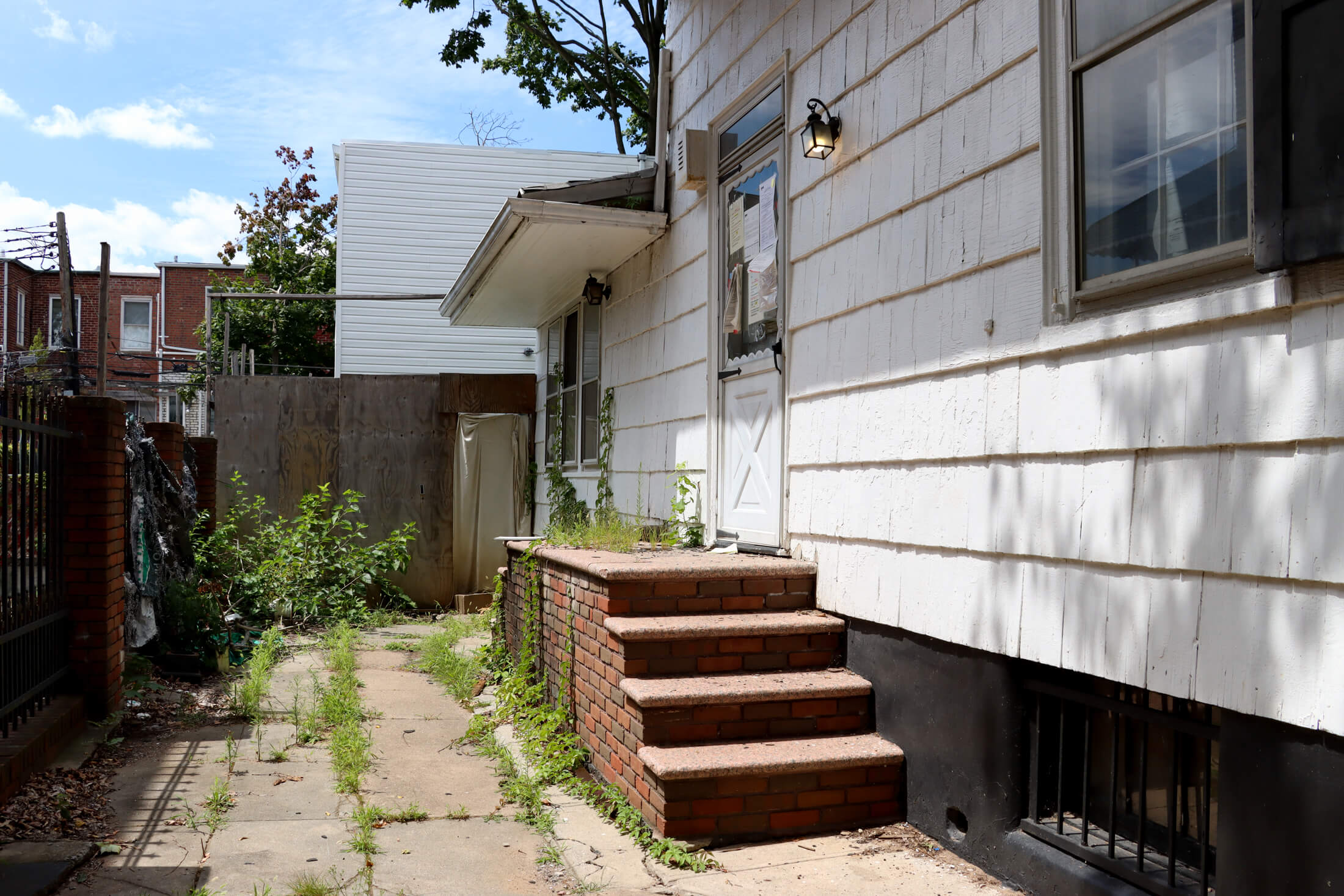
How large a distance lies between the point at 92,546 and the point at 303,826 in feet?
7.67

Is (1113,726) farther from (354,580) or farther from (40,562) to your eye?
(354,580)

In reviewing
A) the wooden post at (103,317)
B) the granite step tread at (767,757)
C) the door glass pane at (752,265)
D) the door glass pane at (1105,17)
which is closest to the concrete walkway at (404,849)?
the granite step tread at (767,757)

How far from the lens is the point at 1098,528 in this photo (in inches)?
110

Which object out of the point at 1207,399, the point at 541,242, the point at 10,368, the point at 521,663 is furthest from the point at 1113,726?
the point at 10,368

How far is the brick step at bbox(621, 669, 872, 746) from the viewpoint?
12.5 feet

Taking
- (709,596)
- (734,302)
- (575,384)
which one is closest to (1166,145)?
(709,596)

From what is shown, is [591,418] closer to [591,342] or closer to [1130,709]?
[591,342]

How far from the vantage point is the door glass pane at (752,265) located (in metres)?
5.13

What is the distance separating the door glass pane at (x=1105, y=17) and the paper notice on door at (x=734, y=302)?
270cm

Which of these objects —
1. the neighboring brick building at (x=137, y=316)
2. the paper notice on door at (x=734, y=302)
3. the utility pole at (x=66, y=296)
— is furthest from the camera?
the neighboring brick building at (x=137, y=316)

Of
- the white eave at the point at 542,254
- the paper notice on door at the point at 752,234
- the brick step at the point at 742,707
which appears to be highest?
the white eave at the point at 542,254

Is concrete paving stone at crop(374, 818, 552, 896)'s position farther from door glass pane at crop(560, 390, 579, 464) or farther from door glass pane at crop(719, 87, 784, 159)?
door glass pane at crop(560, 390, 579, 464)

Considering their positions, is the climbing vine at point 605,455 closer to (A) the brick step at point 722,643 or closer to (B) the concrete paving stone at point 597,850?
(A) the brick step at point 722,643

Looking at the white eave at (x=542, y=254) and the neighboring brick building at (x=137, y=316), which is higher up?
the neighboring brick building at (x=137, y=316)
